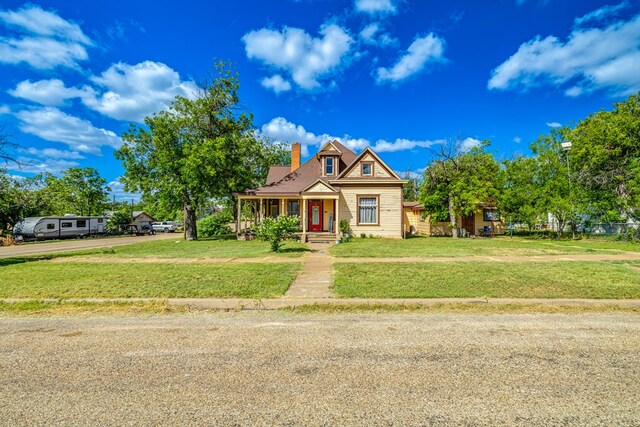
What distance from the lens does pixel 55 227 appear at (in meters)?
31.6

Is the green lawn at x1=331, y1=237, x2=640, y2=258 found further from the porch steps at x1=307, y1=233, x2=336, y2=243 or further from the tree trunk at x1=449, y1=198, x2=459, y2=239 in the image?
the tree trunk at x1=449, y1=198, x2=459, y2=239

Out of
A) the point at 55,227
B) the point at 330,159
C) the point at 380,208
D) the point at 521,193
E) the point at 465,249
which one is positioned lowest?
the point at 465,249

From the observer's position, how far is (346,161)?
2398 centimetres

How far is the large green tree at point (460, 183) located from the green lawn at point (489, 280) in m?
14.6

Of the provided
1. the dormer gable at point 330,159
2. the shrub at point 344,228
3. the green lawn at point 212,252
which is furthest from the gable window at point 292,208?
the green lawn at point 212,252

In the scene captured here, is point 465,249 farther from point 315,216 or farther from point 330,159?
point 330,159

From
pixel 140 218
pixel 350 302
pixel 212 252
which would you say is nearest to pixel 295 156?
pixel 212 252

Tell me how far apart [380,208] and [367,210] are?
35.4 inches

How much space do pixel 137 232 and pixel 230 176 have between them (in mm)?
27342

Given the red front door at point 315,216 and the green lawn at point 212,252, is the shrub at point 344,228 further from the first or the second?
the green lawn at point 212,252

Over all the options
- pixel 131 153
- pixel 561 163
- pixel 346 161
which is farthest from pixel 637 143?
pixel 131 153

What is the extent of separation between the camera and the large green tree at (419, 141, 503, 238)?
2423cm

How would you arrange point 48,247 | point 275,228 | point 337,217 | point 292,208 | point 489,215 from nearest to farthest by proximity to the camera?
point 275,228 → point 337,217 → point 48,247 → point 292,208 → point 489,215

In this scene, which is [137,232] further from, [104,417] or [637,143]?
[637,143]
